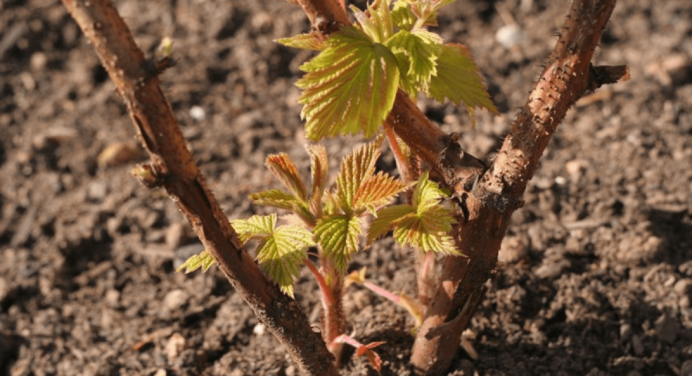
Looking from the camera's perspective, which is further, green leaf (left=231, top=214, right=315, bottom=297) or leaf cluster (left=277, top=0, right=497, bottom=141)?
green leaf (left=231, top=214, right=315, bottom=297)

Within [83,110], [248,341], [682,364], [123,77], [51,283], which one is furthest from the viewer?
[83,110]

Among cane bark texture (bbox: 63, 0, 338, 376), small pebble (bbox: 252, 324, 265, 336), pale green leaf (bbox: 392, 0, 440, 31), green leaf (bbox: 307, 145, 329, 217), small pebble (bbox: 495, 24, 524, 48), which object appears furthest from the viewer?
small pebble (bbox: 495, 24, 524, 48)

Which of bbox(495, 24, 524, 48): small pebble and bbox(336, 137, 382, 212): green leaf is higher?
bbox(495, 24, 524, 48): small pebble

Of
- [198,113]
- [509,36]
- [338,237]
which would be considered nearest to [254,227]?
[338,237]

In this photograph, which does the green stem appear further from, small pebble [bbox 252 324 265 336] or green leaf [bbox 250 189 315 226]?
small pebble [bbox 252 324 265 336]

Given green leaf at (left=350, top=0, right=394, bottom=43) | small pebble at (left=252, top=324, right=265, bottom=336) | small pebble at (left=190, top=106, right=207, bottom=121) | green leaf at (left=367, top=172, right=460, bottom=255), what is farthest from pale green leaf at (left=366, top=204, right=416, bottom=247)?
small pebble at (left=190, top=106, right=207, bottom=121)

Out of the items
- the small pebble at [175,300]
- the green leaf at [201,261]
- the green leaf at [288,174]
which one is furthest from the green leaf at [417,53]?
the small pebble at [175,300]

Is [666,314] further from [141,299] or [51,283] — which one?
[51,283]

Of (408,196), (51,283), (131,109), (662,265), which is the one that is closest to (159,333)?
(51,283)

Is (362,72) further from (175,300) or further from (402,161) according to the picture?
(175,300)
